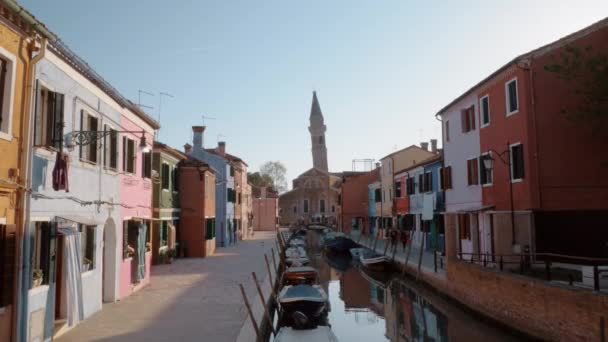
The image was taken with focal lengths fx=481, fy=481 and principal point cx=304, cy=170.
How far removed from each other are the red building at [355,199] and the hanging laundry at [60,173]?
43.1 m

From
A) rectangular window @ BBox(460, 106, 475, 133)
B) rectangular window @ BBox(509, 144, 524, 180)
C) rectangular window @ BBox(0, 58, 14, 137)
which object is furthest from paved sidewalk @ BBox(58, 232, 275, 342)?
rectangular window @ BBox(460, 106, 475, 133)

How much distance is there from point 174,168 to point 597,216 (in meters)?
20.0

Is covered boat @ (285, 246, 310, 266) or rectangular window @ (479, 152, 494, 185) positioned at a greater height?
rectangular window @ (479, 152, 494, 185)

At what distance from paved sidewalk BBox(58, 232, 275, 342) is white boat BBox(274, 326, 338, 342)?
1.07m

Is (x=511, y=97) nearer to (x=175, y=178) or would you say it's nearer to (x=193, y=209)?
(x=175, y=178)

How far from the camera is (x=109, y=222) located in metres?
14.0

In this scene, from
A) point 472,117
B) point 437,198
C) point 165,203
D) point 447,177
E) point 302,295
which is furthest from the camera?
point 437,198

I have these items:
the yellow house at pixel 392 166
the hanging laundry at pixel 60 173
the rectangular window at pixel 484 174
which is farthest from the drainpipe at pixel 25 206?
the yellow house at pixel 392 166

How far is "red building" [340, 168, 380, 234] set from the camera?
52.4 m

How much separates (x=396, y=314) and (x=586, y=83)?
10776mm

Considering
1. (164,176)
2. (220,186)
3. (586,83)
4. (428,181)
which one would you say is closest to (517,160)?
(586,83)

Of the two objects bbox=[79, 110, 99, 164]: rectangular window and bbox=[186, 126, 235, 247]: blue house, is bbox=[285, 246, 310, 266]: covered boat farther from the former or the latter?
bbox=[79, 110, 99, 164]: rectangular window

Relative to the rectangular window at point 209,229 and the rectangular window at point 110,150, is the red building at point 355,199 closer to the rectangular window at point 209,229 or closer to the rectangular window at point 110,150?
the rectangular window at point 209,229

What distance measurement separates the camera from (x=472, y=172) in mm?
21859
